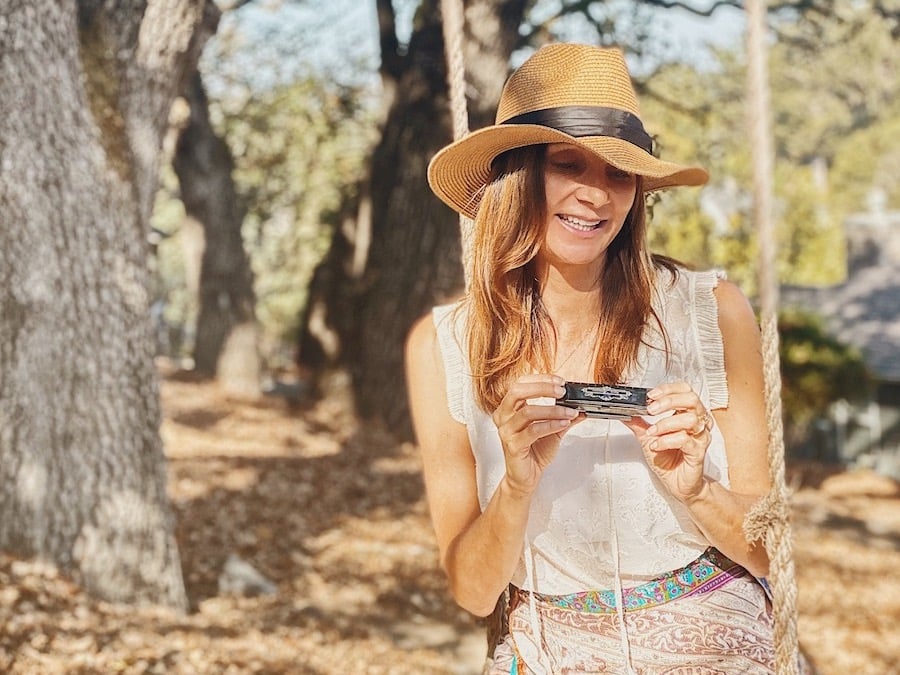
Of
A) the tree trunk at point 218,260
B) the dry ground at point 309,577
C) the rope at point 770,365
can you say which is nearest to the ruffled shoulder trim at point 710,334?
the rope at point 770,365

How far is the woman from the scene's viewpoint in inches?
83.8

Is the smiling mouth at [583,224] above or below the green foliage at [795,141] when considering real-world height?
below

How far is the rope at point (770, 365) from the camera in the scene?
165 centimetres

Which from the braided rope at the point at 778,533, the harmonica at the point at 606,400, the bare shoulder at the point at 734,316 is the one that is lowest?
the braided rope at the point at 778,533

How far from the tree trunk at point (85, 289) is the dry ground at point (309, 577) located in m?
0.23

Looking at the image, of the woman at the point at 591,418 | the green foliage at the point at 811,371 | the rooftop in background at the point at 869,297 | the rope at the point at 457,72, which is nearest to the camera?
the woman at the point at 591,418

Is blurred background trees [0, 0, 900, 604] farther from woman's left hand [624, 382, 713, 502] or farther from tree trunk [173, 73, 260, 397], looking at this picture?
woman's left hand [624, 382, 713, 502]

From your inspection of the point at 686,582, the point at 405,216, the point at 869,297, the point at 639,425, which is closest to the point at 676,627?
the point at 686,582

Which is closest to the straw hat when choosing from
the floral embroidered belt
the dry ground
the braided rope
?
the braided rope

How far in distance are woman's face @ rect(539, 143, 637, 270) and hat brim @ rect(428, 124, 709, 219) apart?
6cm

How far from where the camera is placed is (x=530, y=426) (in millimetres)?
1861

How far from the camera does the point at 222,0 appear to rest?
1160 cm

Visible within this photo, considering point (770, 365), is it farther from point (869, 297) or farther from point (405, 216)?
point (869, 297)

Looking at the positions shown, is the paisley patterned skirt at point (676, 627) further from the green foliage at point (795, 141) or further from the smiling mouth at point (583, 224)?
the green foliage at point (795, 141)
